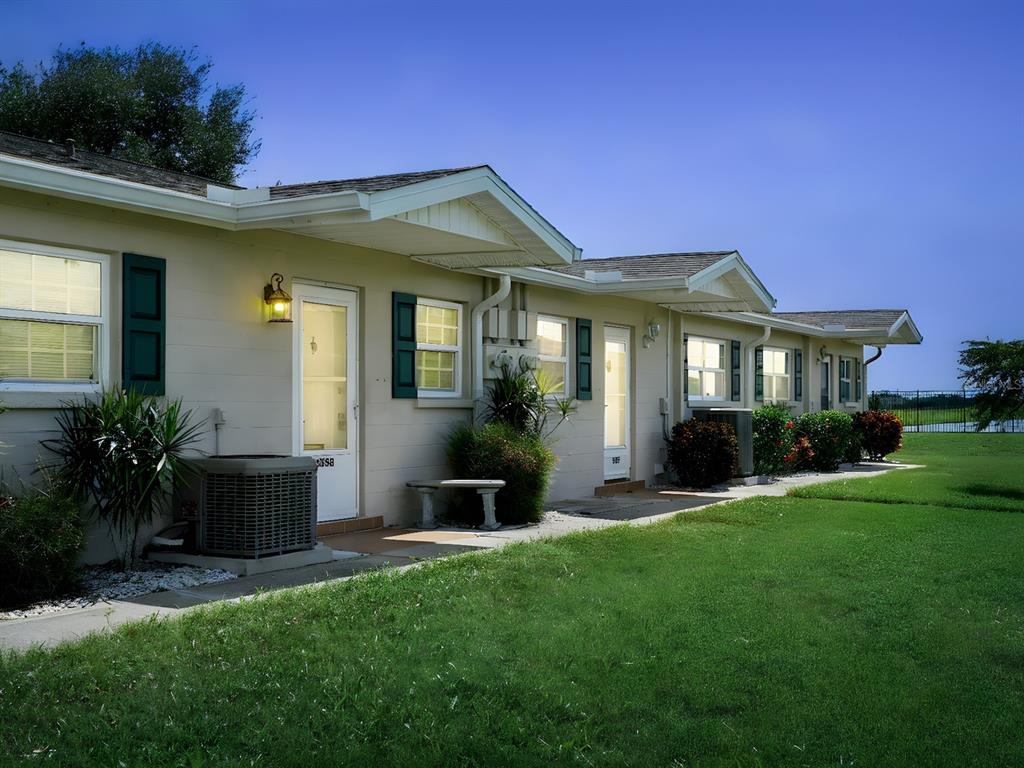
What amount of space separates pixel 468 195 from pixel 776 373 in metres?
12.8

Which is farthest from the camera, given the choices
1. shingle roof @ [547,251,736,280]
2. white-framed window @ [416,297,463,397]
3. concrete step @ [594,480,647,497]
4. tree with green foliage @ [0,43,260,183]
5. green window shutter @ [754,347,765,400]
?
tree with green foliage @ [0,43,260,183]

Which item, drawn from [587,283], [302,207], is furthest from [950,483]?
[302,207]

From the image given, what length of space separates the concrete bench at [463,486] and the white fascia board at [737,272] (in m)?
4.51

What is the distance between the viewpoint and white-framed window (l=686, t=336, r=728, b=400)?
53.7 ft

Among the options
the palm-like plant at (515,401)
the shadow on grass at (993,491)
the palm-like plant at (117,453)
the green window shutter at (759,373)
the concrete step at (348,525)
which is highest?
the green window shutter at (759,373)

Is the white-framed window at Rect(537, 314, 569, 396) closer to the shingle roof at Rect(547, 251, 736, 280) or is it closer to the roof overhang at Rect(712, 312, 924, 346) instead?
the shingle roof at Rect(547, 251, 736, 280)

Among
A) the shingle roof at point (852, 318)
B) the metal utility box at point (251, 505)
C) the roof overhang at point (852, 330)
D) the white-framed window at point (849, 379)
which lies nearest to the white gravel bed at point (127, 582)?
the metal utility box at point (251, 505)

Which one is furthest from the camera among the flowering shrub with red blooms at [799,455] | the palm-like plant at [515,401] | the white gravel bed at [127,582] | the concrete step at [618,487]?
the flowering shrub with red blooms at [799,455]

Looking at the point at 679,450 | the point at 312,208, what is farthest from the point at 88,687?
the point at 679,450

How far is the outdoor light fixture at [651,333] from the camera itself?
14742mm

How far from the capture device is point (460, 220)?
9.03 metres

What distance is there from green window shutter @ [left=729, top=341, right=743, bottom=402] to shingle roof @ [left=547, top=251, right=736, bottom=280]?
2982 millimetres

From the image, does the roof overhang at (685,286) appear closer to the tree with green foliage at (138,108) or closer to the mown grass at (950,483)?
the mown grass at (950,483)

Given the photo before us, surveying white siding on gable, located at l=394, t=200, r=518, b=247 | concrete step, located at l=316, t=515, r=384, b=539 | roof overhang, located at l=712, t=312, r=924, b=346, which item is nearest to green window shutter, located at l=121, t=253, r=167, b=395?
white siding on gable, located at l=394, t=200, r=518, b=247
